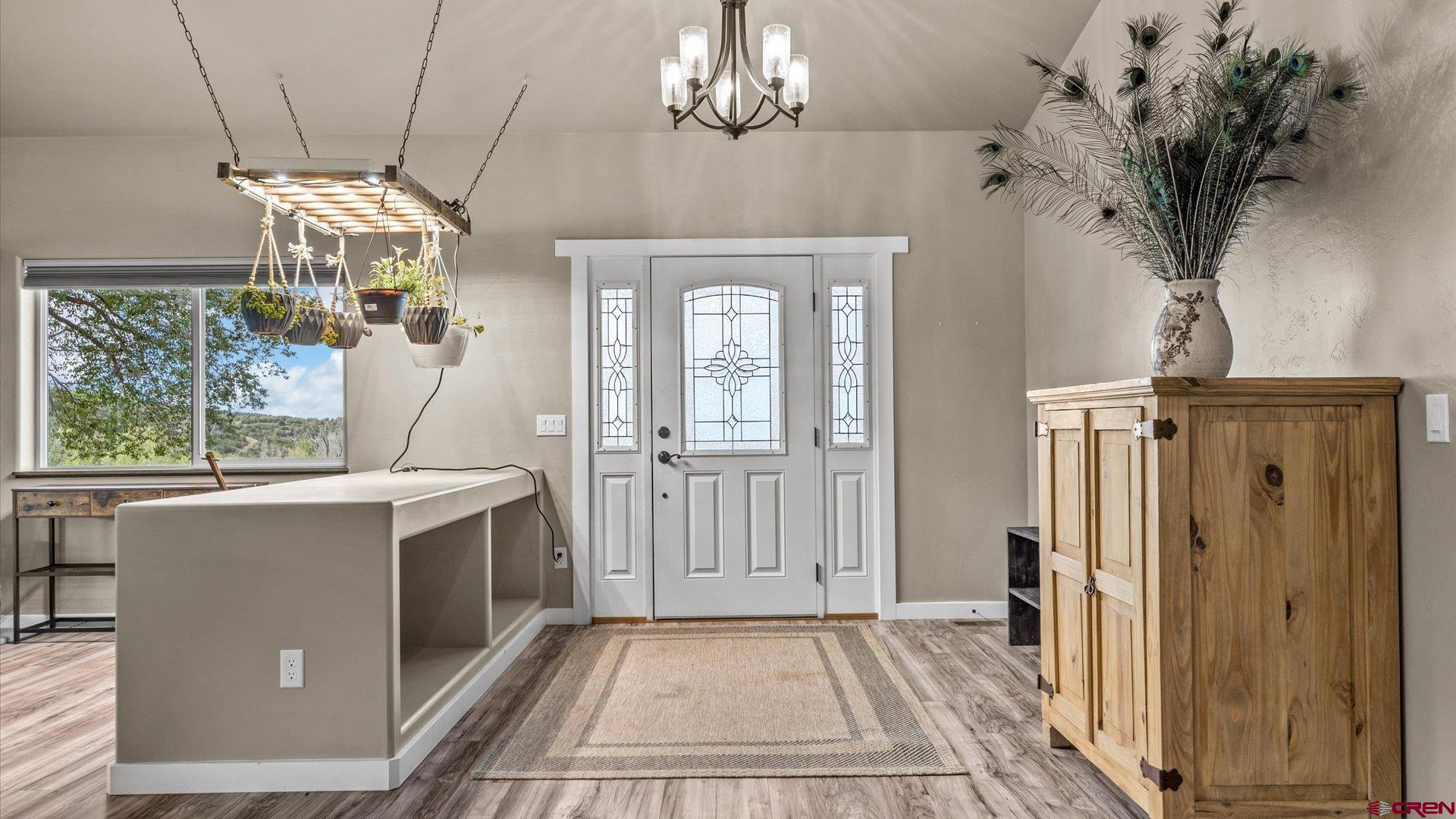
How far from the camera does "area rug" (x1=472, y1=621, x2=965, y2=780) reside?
2621 mm

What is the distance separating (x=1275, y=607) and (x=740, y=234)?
3082 millimetres

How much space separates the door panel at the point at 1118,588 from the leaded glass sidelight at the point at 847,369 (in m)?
2.12

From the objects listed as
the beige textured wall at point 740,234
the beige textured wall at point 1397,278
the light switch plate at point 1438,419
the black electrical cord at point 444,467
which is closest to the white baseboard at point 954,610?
the beige textured wall at point 740,234

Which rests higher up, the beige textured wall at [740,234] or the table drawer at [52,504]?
the beige textured wall at [740,234]

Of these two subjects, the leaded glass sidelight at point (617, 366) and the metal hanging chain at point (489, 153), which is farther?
the leaded glass sidelight at point (617, 366)

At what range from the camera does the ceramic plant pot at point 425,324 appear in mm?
3203

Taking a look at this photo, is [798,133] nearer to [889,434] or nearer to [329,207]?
[889,434]

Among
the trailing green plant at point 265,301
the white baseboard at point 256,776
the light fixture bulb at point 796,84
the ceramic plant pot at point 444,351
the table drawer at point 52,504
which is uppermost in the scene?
the light fixture bulb at point 796,84

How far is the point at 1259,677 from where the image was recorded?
2.01 m

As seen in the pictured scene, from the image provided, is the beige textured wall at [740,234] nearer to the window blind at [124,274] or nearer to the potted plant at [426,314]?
the window blind at [124,274]

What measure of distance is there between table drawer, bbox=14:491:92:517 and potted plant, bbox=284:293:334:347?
2012 mm

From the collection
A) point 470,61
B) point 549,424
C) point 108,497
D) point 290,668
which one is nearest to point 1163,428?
point 290,668

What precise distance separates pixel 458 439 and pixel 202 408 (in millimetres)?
1396

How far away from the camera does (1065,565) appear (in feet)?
8.50
